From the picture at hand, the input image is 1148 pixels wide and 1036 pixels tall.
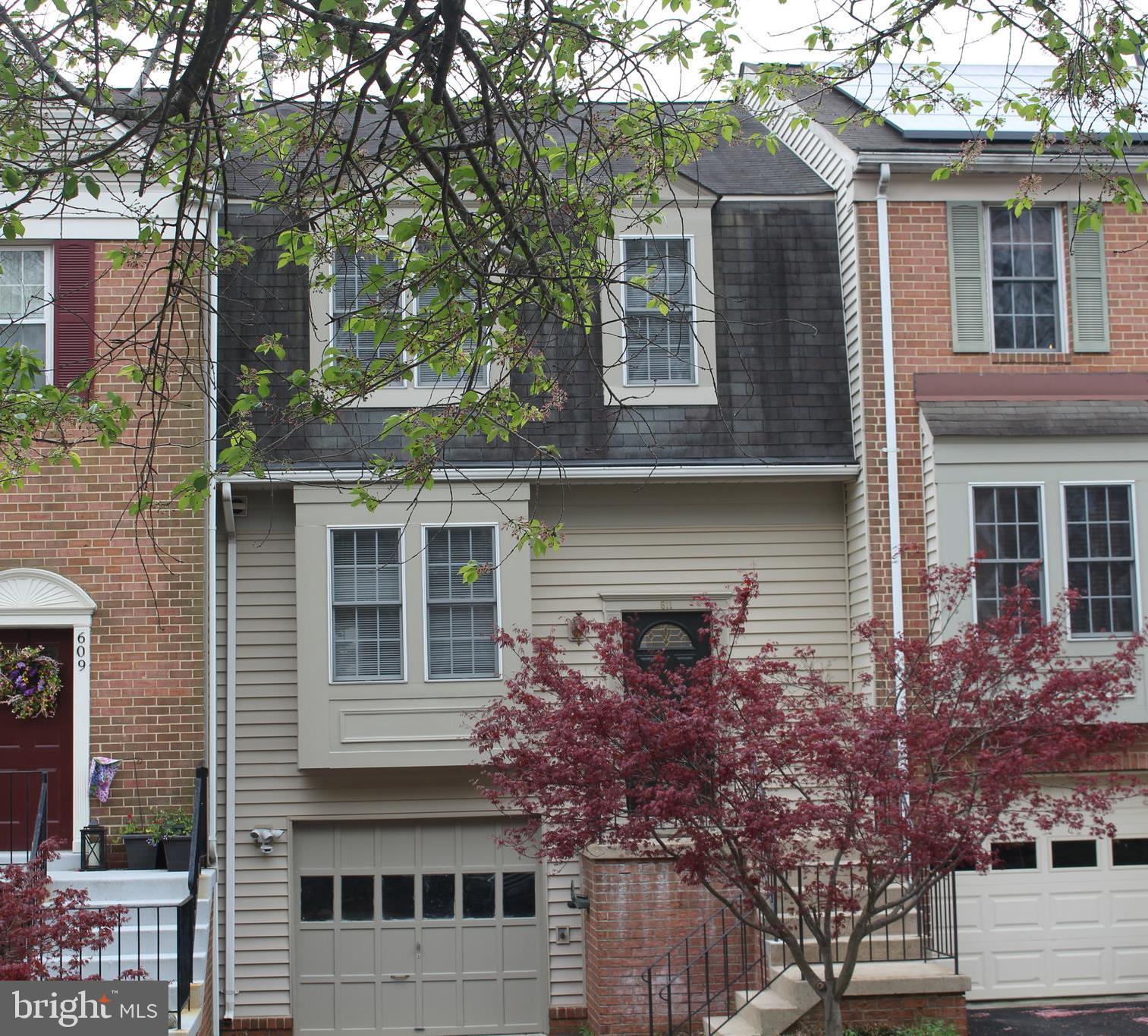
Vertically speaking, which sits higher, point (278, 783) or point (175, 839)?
point (278, 783)

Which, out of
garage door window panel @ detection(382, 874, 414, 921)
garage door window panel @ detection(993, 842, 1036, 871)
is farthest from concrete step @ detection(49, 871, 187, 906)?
garage door window panel @ detection(993, 842, 1036, 871)

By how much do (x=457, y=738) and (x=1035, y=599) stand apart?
5.91 m

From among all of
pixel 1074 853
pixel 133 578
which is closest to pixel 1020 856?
pixel 1074 853

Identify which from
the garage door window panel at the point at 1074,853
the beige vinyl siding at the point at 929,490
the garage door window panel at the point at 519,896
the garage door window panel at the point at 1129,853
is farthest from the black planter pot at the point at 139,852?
the garage door window panel at the point at 1129,853

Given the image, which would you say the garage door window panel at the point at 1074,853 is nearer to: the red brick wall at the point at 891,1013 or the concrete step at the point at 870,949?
the concrete step at the point at 870,949

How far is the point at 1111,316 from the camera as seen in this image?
15.2 metres

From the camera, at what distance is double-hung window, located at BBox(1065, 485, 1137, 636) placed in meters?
14.6

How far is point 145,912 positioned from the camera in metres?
12.6

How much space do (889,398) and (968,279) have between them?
5.11ft

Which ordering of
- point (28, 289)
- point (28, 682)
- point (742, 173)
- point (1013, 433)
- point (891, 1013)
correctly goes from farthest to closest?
1. point (742, 173)
2. point (1013, 433)
3. point (28, 289)
4. point (28, 682)
5. point (891, 1013)

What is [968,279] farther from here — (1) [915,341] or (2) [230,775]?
(2) [230,775]

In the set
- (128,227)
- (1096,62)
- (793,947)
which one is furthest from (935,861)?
(128,227)

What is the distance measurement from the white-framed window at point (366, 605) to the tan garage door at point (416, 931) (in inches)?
66.6

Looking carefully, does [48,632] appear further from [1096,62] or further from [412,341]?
[1096,62]
